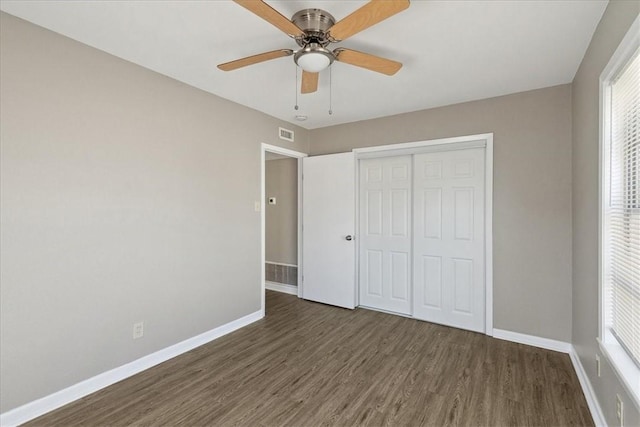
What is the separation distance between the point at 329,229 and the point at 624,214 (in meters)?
3.00

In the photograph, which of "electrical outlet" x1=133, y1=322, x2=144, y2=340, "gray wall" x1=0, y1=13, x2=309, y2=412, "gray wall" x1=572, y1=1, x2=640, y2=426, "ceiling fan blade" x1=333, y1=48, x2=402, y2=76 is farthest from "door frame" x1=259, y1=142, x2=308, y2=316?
"gray wall" x1=572, y1=1, x2=640, y2=426

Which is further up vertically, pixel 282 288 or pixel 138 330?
pixel 138 330

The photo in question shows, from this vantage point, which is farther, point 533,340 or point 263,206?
point 263,206

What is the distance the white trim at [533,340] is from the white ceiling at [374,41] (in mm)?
2426

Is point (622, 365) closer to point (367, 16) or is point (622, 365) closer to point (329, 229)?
point (367, 16)

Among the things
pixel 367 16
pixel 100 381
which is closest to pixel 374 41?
pixel 367 16

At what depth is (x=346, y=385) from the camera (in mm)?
2336

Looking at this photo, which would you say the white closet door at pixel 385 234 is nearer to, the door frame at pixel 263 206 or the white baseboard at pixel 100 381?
the door frame at pixel 263 206

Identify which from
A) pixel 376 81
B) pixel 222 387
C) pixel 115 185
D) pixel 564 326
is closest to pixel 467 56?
pixel 376 81

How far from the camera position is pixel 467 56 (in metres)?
2.35

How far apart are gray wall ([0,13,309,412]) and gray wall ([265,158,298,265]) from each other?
1508mm

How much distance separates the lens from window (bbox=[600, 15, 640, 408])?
1451mm

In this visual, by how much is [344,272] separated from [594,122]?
291 centimetres

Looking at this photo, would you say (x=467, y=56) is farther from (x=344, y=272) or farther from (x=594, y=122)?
(x=344, y=272)
